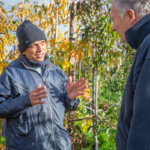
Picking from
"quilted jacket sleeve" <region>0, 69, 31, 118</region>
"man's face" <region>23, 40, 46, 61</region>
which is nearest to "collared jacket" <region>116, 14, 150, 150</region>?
"quilted jacket sleeve" <region>0, 69, 31, 118</region>

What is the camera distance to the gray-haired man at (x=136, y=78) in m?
0.77

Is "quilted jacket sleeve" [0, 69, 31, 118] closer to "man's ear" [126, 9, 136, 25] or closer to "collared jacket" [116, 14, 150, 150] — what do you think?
"collared jacket" [116, 14, 150, 150]

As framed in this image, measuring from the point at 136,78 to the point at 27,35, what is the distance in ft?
4.42

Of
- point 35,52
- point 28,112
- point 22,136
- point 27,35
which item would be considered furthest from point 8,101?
point 27,35

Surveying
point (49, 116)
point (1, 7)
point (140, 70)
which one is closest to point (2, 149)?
point (1, 7)

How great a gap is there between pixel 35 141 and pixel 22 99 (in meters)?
0.36

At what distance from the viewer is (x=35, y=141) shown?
1646 millimetres

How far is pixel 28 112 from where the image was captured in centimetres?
168

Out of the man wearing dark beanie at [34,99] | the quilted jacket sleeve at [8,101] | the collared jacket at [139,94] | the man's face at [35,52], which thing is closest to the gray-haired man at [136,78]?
the collared jacket at [139,94]

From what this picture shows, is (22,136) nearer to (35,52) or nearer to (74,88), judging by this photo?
(74,88)

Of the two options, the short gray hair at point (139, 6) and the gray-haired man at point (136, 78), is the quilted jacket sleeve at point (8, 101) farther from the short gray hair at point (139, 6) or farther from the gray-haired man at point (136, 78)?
the short gray hair at point (139, 6)

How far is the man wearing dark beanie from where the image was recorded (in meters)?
1.65

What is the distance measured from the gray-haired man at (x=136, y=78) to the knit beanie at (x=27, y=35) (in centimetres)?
104

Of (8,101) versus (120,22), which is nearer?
(120,22)
